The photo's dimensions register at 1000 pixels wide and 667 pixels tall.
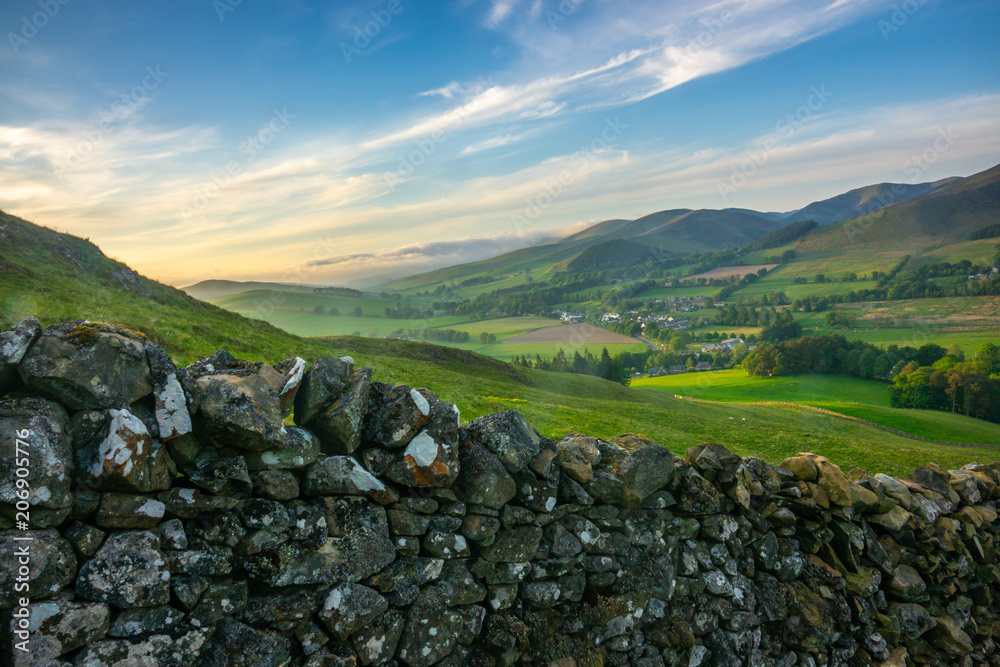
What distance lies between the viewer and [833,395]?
5297 cm

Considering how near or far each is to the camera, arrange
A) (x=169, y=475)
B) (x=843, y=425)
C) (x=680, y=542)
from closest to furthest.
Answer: (x=169, y=475), (x=680, y=542), (x=843, y=425)

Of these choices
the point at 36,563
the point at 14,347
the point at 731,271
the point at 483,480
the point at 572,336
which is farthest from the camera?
the point at 731,271

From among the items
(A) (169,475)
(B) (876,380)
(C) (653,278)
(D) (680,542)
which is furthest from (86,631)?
(C) (653,278)

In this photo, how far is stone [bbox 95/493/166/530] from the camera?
3.07 metres

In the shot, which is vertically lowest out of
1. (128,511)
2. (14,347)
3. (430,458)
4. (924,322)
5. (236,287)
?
(924,322)

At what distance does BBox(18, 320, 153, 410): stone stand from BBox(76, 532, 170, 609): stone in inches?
35.6

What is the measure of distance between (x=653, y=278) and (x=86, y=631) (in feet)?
666

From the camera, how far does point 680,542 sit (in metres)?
5.61

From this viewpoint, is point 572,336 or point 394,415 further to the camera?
point 572,336

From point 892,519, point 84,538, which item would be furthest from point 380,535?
point 892,519

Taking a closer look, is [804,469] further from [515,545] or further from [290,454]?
[290,454]

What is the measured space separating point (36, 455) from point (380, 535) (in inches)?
91.5

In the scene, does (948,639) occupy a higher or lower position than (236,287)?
lower

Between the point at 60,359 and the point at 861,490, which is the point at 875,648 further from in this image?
the point at 60,359
